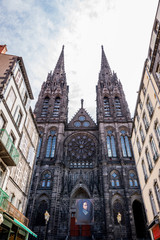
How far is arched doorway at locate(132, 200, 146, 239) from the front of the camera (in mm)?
23531

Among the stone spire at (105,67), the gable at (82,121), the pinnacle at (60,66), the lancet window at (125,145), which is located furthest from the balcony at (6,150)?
the stone spire at (105,67)

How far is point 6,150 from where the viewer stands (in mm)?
10734

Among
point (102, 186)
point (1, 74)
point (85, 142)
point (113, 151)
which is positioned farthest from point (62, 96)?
point (1, 74)

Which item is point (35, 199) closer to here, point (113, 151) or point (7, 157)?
point (113, 151)

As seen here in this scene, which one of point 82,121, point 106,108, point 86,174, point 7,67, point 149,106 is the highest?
point 106,108

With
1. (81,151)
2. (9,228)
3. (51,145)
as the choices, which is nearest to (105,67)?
(81,151)

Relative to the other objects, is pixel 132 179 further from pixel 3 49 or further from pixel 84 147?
pixel 3 49

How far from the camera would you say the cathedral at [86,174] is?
23.7 meters

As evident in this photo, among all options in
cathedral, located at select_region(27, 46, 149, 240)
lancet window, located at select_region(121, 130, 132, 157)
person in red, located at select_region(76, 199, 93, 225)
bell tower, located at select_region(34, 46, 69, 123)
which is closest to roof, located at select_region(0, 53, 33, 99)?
cathedral, located at select_region(27, 46, 149, 240)

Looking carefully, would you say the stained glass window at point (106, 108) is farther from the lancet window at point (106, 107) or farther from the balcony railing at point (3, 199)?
the balcony railing at point (3, 199)

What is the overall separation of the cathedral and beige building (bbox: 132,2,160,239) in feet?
15.5

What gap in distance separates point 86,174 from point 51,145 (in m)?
7.71

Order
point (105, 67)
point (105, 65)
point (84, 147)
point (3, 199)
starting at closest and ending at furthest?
point (3, 199), point (84, 147), point (105, 67), point (105, 65)

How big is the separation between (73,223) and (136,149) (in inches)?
550
